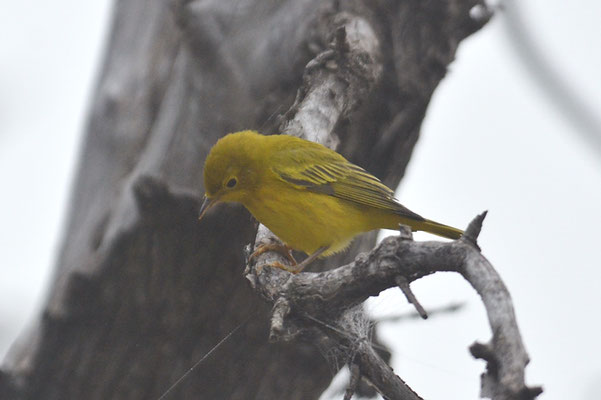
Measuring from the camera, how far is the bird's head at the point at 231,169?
4.23 metres

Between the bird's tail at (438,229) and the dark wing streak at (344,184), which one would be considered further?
the dark wing streak at (344,184)

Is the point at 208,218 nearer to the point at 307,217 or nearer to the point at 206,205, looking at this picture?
the point at 206,205

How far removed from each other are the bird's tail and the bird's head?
1031mm

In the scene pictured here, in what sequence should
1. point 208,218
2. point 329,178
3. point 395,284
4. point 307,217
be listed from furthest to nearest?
1. point 208,218
2. point 329,178
3. point 307,217
4. point 395,284

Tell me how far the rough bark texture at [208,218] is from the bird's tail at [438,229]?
2.76ft

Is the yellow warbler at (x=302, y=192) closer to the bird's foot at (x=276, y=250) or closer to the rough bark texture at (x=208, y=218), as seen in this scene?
the bird's foot at (x=276, y=250)

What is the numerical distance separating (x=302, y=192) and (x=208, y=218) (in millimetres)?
669

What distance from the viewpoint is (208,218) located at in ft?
15.0

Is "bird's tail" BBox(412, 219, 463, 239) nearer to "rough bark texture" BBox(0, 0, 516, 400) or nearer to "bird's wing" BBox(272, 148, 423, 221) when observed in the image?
"bird's wing" BBox(272, 148, 423, 221)

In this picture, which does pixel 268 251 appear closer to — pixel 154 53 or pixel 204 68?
pixel 204 68

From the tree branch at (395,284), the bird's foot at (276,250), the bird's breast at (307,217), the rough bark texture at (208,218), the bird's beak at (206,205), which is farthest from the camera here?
the rough bark texture at (208,218)

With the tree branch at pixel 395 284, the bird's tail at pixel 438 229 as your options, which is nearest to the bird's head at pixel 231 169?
the tree branch at pixel 395 284

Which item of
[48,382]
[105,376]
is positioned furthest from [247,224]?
[48,382]

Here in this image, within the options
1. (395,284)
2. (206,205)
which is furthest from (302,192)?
(395,284)
